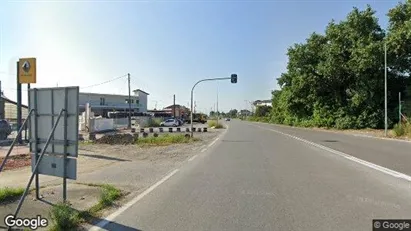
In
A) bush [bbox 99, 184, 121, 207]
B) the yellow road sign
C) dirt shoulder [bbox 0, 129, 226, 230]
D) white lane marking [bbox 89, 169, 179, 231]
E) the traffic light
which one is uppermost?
the traffic light

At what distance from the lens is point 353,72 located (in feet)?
172

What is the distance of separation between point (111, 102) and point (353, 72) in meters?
73.6

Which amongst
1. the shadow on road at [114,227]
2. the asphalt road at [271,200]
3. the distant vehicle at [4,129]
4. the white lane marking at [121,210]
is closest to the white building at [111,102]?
the distant vehicle at [4,129]

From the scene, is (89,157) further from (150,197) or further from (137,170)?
(150,197)

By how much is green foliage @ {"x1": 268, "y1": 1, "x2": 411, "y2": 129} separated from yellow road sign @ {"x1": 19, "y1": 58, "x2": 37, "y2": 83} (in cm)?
3456

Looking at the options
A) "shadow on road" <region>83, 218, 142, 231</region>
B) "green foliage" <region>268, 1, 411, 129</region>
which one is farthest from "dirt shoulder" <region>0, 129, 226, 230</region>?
"green foliage" <region>268, 1, 411, 129</region>

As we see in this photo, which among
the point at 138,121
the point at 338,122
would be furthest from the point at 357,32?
the point at 138,121

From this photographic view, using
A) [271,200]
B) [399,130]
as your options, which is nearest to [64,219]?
[271,200]

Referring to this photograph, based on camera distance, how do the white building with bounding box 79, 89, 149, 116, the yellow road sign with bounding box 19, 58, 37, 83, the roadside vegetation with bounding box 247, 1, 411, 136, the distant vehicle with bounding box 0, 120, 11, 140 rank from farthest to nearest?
the white building with bounding box 79, 89, 149, 116, the roadside vegetation with bounding box 247, 1, 411, 136, the distant vehicle with bounding box 0, 120, 11, 140, the yellow road sign with bounding box 19, 58, 37, 83

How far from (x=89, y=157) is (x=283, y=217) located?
14514 mm

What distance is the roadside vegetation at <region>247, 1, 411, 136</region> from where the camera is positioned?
1817 inches

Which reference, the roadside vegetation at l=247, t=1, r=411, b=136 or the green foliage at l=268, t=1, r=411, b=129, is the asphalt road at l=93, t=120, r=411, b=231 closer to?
the roadside vegetation at l=247, t=1, r=411, b=136

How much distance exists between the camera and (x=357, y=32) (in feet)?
169

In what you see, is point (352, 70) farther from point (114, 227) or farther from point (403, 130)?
point (114, 227)
